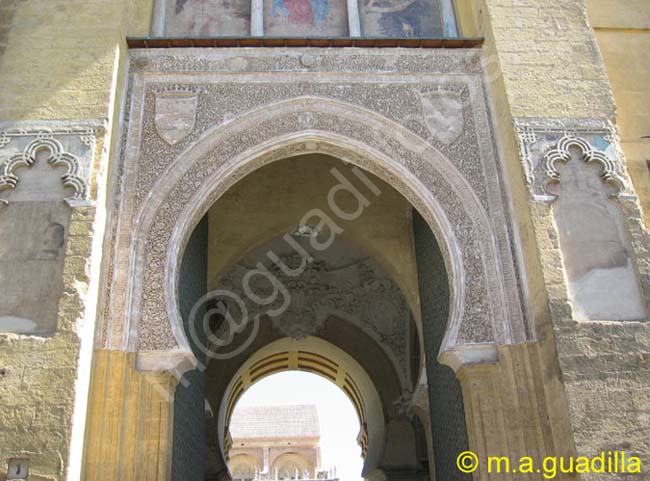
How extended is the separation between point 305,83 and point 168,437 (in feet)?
9.37

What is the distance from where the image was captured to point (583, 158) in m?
5.18

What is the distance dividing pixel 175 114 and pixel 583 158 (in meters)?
3.00

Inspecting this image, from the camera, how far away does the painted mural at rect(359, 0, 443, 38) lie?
6395 mm

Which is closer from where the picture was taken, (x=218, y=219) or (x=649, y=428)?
(x=649, y=428)

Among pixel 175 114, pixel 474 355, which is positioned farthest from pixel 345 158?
pixel 474 355

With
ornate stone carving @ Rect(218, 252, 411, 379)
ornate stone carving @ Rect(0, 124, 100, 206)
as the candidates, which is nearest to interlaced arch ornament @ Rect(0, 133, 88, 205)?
ornate stone carving @ Rect(0, 124, 100, 206)

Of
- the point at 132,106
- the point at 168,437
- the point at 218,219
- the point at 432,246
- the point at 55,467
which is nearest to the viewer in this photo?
the point at 55,467

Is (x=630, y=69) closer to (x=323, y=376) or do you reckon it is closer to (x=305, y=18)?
(x=305, y=18)

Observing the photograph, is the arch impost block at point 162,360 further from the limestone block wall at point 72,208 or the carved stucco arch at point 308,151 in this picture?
the limestone block wall at point 72,208

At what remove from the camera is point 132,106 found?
5.68 meters

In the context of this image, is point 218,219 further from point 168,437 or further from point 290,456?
point 290,456

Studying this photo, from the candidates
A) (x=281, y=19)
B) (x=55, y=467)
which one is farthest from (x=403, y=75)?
(x=55, y=467)

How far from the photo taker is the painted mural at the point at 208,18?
20.9 feet

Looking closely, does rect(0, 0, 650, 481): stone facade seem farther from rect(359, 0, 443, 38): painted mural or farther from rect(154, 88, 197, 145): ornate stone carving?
rect(359, 0, 443, 38): painted mural
